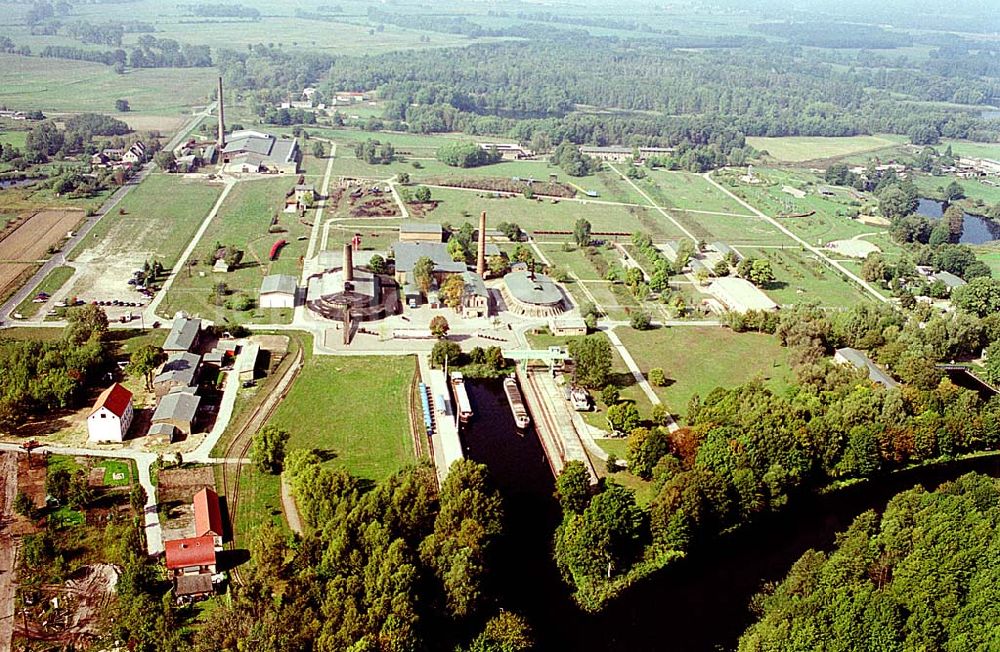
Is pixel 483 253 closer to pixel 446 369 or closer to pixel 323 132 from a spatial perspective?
pixel 446 369

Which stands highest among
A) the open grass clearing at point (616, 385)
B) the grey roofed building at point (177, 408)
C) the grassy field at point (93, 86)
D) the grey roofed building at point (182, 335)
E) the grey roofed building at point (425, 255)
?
the grassy field at point (93, 86)

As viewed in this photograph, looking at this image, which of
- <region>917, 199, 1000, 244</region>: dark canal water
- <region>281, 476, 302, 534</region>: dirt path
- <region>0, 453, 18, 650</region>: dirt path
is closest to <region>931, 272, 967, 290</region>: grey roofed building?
<region>917, 199, 1000, 244</region>: dark canal water

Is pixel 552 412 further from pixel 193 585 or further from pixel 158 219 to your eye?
pixel 158 219

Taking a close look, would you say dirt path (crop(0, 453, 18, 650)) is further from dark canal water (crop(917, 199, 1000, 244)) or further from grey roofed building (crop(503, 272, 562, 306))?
dark canal water (crop(917, 199, 1000, 244))

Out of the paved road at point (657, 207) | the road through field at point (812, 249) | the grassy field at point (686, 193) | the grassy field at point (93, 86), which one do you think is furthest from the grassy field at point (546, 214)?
the grassy field at point (93, 86)

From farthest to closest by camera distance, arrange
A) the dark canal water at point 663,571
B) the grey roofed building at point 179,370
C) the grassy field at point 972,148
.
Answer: the grassy field at point 972,148
the grey roofed building at point 179,370
the dark canal water at point 663,571

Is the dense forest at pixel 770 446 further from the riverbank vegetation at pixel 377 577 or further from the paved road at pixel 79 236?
the paved road at pixel 79 236

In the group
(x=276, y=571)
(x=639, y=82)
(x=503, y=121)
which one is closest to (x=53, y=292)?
(x=276, y=571)
